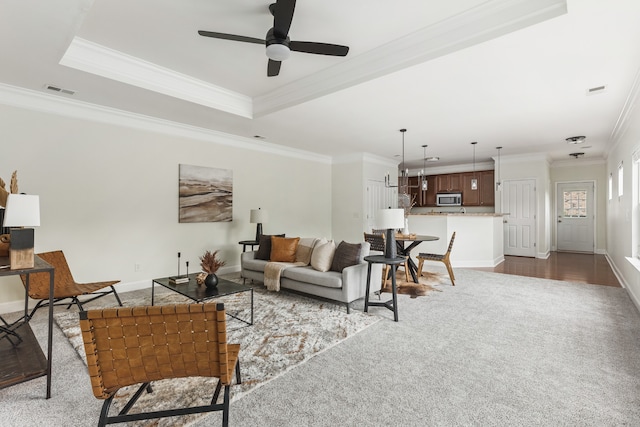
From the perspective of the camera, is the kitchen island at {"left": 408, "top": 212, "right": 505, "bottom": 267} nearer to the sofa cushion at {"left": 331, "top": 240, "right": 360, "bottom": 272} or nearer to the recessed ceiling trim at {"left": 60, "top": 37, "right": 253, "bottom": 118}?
the sofa cushion at {"left": 331, "top": 240, "right": 360, "bottom": 272}

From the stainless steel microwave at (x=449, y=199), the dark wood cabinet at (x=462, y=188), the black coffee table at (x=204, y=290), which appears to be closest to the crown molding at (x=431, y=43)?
the black coffee table at (x=204, y=290)

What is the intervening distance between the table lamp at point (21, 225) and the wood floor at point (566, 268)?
661 cm

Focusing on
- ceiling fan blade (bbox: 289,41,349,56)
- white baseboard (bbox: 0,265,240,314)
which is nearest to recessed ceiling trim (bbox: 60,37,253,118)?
ceiling fan blade (bbox: 289,41,349,56)

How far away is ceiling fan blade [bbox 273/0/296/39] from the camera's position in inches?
85.1

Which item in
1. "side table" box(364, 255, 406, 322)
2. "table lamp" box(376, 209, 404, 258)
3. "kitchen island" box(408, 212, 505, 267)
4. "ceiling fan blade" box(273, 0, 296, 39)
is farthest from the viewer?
"kitchen island" box(408, 212, 505, 267)

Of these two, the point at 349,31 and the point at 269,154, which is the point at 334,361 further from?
the point at 269,154

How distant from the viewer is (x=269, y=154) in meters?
6.76

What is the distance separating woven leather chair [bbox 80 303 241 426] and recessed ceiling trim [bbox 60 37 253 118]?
309 centimetres

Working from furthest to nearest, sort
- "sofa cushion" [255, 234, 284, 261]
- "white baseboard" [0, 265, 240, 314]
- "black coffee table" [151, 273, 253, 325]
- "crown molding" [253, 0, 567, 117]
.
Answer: "sofa cushion" [255, 234, 284, 261], "white baseboard" [0, 265, 240, 314], "black coffee table" [151, 273, 253, 325], "crown molding" [253, 0, 567, 117]

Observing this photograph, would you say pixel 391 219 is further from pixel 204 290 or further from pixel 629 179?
pixel 629 179

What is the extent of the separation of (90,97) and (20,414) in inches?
142

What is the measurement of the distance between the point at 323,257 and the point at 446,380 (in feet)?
6.91

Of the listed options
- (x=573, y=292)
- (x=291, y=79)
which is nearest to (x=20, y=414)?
(x=291, y=79)

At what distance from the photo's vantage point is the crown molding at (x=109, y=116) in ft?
12.6
